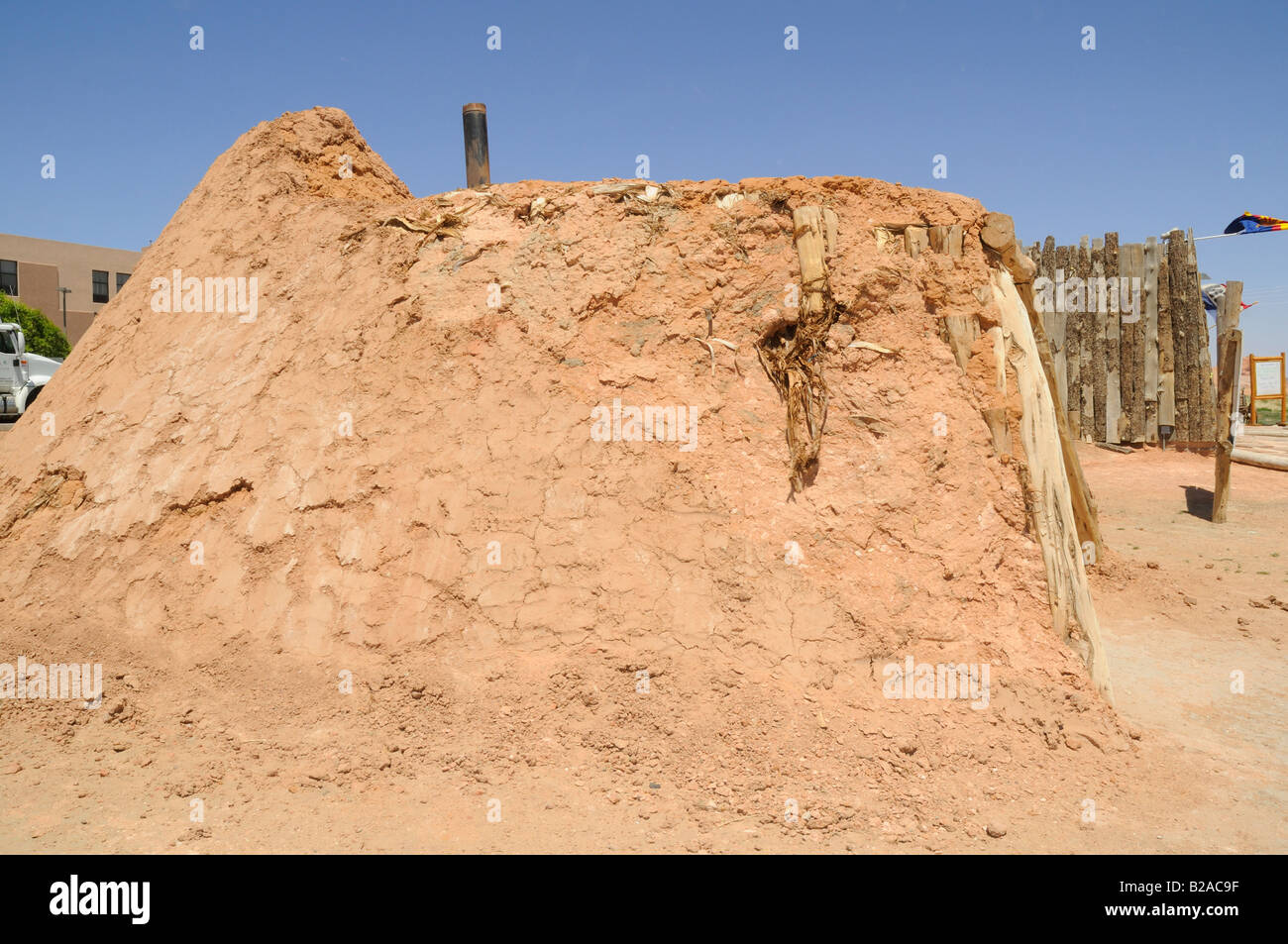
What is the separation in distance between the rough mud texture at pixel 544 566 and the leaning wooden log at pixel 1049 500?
0.53 feet

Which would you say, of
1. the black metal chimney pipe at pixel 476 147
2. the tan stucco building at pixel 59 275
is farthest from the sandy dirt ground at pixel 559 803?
the tan stucco building at pixel 59 275

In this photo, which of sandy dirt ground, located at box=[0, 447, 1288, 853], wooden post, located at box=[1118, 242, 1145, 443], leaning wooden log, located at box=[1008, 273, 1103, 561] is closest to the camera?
sandy dirt ground, located at box=[0, 447, 1288, 853]

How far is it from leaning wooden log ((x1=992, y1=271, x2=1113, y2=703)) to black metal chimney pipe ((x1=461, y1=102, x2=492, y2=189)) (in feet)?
12.2

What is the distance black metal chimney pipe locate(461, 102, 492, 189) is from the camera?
20.9 feet

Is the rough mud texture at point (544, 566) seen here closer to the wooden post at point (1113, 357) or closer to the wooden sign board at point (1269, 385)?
the wooden post at point (1113, 357)

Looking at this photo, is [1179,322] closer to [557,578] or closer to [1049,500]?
[1049,500]

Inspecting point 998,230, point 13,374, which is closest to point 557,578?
point 998,230

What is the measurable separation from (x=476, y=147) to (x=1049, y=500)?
4.65 m

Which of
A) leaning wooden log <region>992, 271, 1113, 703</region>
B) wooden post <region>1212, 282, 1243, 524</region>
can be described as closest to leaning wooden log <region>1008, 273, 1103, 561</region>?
leaning wooden log <region>992, 271, 1113, 703</region>

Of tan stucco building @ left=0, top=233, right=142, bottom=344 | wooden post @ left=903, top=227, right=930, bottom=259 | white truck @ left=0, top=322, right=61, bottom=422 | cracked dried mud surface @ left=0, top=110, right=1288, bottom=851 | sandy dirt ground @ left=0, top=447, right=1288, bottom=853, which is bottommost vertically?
sandy dirt ground @ left=0, top=447, right=1288, bottom=853

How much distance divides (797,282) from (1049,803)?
2.89 m

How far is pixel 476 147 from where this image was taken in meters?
6.36

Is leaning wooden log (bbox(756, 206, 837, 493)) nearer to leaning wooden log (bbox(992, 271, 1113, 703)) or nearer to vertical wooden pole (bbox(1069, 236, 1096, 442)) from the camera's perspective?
leaning wooden log (bbox(992, 271, 1113, 703))

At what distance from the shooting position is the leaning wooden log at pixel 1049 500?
446cm
